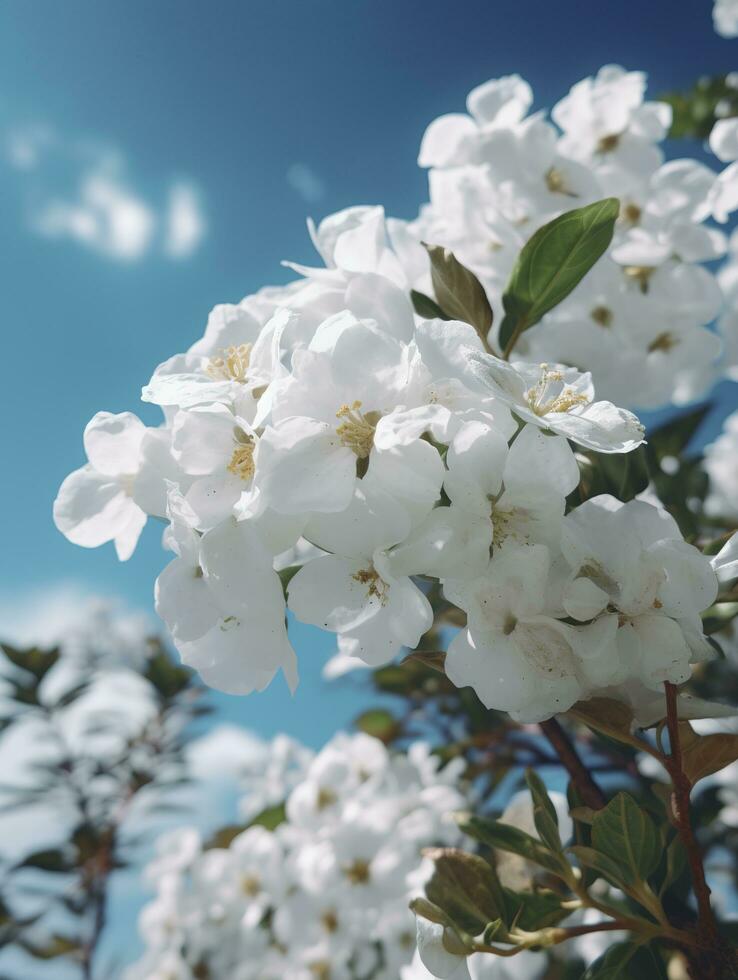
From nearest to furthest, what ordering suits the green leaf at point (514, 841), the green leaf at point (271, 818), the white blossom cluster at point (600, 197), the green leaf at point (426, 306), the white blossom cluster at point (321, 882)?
1. the green leaf at point (514, 841)
2. the green leaf at point (426, 306)
3. the white blossom cluster at point (600, 197)
4. the white blossom cluster at point (321, 882)
5. the green leaf at point (271, 818)

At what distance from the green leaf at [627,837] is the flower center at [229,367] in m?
0.48

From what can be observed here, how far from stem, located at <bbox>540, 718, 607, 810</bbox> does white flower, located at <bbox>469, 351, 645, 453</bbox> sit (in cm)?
33

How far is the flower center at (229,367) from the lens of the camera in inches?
28.4

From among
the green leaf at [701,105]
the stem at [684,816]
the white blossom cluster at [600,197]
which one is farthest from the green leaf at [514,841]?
the green leaf at [701,105]

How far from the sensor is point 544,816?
0.77 meters

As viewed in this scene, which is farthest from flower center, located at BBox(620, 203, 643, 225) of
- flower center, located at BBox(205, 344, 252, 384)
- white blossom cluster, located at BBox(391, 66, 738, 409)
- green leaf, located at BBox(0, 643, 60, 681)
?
green leaf, located at BBox(0, 643, 60, 681)

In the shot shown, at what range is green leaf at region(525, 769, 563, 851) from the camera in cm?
76

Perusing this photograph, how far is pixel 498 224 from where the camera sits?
118cm

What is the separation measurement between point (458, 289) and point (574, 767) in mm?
505

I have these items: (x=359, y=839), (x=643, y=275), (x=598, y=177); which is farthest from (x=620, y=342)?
(x=359, y=839)

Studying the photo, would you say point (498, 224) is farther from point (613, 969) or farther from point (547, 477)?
point (613, 969)

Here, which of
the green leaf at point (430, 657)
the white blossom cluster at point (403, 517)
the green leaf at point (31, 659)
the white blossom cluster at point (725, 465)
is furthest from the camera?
the white blossom cluster at point (725, 465)

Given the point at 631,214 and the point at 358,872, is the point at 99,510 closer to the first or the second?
the point at 631,214

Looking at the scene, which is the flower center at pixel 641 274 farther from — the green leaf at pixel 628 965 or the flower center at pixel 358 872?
the flower center at pixel 358 872
